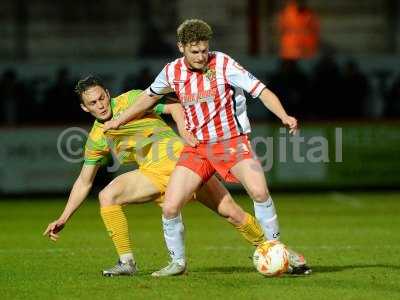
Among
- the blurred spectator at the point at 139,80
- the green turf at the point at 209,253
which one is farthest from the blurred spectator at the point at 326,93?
the blurred spectator at the point at 139,80

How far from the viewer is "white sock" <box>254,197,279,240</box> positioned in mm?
8953

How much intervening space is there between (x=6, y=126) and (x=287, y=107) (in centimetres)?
464

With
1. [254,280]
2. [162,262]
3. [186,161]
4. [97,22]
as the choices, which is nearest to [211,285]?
[254,280]

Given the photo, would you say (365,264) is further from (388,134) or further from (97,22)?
(97,22)

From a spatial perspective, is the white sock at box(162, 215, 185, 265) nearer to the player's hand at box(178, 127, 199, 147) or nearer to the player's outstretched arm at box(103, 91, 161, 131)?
the player's hand at box(178, 127, 199, 147)

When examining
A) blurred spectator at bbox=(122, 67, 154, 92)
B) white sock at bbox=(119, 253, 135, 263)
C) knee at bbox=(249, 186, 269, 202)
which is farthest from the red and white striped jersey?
blurred spectator at bbox=(122, 67, 154, 92)

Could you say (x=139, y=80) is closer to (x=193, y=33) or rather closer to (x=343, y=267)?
(x=343, y=267)

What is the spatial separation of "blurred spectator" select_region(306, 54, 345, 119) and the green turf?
196 cm

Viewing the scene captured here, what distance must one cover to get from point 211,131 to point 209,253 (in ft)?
8.34

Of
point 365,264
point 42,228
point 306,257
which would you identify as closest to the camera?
point 365,264

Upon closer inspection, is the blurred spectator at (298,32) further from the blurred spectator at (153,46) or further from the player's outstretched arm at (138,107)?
the player's outstretched arm at (138,107)

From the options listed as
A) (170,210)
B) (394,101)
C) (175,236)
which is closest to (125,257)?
(175,236)

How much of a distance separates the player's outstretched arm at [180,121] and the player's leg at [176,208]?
227 mm

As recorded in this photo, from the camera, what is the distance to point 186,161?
9.12m
